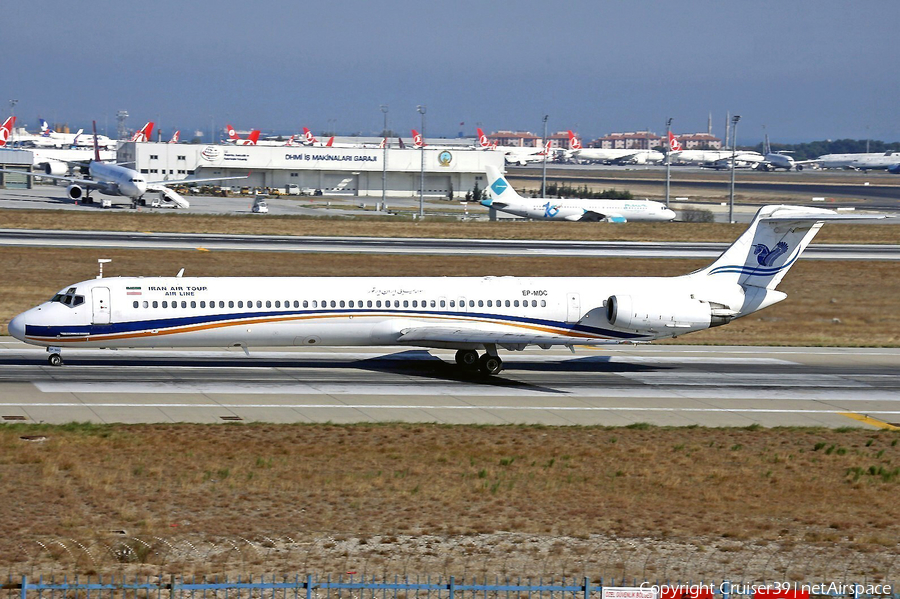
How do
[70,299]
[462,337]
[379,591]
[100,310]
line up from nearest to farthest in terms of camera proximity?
[379,591], [100,310], [70,299], [462,337]

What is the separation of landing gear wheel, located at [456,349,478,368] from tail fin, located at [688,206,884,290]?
9.37 metres

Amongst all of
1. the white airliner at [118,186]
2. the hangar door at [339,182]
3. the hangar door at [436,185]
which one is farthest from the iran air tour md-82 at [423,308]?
the hangar door at [339,182]

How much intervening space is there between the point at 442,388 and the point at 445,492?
13180mm

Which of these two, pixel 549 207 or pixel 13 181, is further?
pixel 13 181

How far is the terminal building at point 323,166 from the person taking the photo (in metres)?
135

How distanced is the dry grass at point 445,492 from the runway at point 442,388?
224 centimetres

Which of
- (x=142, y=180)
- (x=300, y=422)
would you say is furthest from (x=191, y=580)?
(x=142, y=180)

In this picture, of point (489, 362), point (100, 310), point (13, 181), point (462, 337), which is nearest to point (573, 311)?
point (489, 362)

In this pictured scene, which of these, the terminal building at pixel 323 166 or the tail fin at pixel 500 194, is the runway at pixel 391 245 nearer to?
the tail fin at pixel 500 194

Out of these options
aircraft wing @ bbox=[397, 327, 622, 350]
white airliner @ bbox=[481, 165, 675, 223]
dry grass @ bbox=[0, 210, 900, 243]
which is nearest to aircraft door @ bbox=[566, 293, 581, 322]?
aircraft wing @ bbox=[397, 327, 622, 350]

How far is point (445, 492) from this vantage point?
2127 centimetres

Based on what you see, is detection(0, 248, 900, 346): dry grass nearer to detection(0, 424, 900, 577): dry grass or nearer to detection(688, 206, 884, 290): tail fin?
detection(688, 206, 884, 290): tail fin

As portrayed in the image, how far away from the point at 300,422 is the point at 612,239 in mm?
55896

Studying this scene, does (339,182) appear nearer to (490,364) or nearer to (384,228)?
(384,228)
